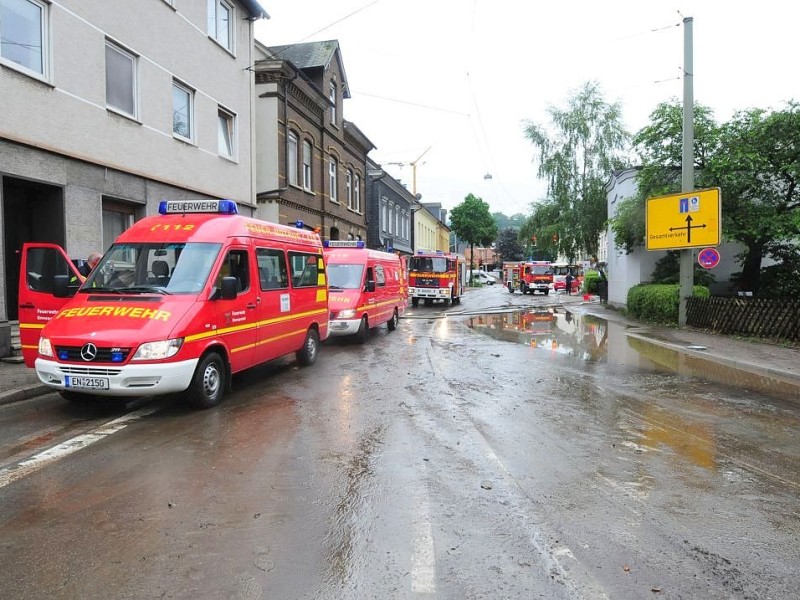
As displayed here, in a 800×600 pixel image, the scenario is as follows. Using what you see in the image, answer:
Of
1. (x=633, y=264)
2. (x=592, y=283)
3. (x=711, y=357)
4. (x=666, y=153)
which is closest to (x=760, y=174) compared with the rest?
(x=666, y=153)

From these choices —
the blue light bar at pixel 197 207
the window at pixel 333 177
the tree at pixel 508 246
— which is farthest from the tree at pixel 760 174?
the tree at pixel 508 246

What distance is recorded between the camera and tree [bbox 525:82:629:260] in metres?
37.7

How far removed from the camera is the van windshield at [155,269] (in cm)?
685

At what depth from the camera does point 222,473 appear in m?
4.66

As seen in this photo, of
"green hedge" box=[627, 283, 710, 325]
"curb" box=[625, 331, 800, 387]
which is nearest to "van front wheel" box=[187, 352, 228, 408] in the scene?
"curb" box=[625, 331, 800, 387]

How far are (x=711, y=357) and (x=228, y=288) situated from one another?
10.1 m

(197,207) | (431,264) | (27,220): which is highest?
(27,220)

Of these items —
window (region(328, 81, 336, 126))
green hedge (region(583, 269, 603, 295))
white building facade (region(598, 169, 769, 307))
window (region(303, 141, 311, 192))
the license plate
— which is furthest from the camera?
green hedge (region(583, 269, 603, 295))

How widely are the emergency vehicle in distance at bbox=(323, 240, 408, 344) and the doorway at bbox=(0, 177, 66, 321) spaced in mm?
5489

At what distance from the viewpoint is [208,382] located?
22.6ft

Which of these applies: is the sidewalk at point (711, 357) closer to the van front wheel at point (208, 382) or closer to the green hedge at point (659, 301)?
the green hedge at point (659, 301)

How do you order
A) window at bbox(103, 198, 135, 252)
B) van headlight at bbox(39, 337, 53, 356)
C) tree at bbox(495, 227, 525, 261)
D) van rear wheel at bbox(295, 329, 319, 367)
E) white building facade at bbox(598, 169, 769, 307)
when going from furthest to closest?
tree at bbox(495, 227, 525, 261) → white building facade at bbox(598, 169, 769, 307) → window at bbox(103, 198, 135, 252) → van rear wheel at bbox(295, 329, 319, 367) → van headlight at bbox(39, 337, 53, 356)

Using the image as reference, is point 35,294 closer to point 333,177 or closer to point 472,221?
point 333,177

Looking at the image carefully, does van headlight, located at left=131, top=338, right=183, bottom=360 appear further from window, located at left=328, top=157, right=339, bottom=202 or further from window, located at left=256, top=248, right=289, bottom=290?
window, located at left=328, top=157, right=339, bottom=202
